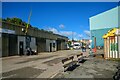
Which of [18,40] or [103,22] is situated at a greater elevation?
[103,22]

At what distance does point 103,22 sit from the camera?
69.3 m

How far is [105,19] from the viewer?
66750mm

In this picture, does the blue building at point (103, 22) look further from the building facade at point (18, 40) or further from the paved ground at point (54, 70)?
the paved ground at point (54, 70)

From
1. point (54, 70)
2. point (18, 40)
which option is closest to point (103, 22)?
point (18, 40)

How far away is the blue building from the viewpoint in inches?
2464

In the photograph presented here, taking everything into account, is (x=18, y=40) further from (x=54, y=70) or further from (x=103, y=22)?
(x=103, y=22)

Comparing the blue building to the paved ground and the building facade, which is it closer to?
the building facade

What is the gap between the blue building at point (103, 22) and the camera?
62.6m

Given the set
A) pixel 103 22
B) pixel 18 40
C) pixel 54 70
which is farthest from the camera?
pixel 103 22

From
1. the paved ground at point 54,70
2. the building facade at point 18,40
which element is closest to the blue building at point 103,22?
the building facade at point 18,40

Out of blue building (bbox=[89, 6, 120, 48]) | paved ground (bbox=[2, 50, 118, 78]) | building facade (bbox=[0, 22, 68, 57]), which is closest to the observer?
paved ground (bbox=[2, 50, 118, 78])

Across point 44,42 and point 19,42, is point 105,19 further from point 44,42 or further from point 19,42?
point 19,42

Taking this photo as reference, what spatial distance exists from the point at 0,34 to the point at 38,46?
1696 cm

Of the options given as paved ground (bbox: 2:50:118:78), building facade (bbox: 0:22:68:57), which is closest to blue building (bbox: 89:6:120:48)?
building facade (bbox: 0:22:68:57)
